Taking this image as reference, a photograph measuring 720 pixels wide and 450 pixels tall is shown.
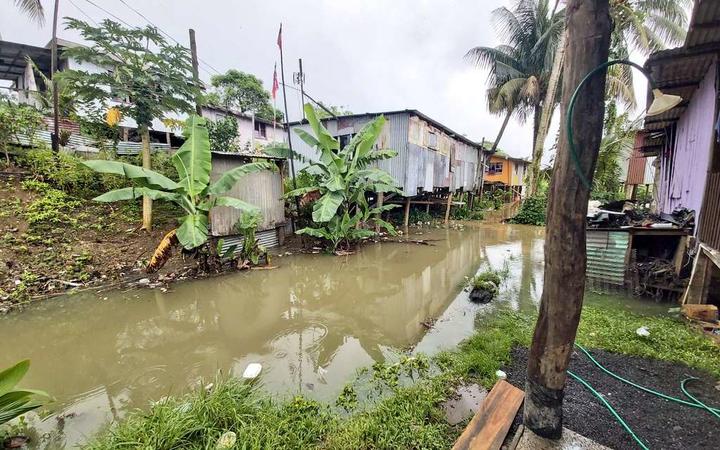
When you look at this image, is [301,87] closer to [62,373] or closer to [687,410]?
[62,373]

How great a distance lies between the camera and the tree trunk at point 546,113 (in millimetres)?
12913

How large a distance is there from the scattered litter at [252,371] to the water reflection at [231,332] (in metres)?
0.14

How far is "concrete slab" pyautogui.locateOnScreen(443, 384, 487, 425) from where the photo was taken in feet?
9.04

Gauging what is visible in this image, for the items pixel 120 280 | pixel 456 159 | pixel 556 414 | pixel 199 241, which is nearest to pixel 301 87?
pixel 199 241

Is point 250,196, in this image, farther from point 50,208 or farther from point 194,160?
point 50,208

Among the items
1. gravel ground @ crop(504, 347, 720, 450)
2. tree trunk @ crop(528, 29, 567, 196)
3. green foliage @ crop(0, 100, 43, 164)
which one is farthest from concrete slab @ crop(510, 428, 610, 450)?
tree trunk @ crop(528, 29, 567, 196)

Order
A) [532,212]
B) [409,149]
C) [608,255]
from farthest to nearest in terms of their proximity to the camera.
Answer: [532,212]
[409,149]
[608,255]

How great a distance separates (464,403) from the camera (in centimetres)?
294

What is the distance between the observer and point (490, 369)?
337 centimetres

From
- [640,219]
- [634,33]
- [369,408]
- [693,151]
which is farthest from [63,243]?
[634,33]

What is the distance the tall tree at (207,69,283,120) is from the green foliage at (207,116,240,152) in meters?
5.16

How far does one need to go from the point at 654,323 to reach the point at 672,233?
216 centimetres

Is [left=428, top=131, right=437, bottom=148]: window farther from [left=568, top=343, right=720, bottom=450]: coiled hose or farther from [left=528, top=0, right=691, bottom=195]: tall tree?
[left=568, top=343, right=720, bottom=450]: coiled hose

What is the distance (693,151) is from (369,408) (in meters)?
7.75
